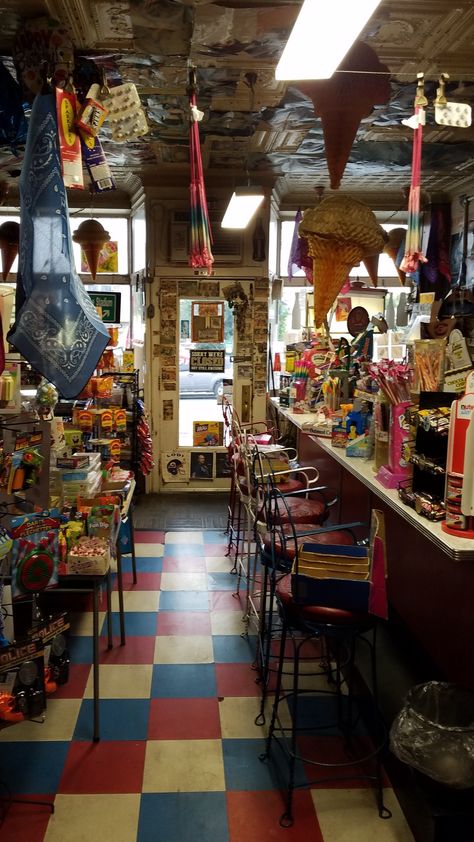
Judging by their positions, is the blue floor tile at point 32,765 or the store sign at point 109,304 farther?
the store sign at point 109,304

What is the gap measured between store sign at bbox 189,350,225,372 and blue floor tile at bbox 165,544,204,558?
2.35 meters

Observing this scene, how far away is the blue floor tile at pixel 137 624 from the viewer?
12.8 ft

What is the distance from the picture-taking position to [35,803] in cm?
247

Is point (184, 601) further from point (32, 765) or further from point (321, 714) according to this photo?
point (32, 765)

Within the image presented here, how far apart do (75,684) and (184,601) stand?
115 centimetres

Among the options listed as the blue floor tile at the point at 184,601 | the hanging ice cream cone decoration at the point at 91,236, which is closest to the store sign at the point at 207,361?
the hanging ice cream cone decoration at the point at 91,236

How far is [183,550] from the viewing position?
17.5ft

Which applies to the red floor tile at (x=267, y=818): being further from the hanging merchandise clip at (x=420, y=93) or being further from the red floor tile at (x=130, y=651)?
the hanging merchandise clip at (x=420, y=93)

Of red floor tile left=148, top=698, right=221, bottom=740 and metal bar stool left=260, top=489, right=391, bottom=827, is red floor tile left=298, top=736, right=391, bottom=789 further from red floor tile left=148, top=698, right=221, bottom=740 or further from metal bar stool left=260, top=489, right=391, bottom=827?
red floor tile left=148, top=698, right=221, bottom=740

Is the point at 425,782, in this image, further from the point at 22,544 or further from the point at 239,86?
the point at 239,86

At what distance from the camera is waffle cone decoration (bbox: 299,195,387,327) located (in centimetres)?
335

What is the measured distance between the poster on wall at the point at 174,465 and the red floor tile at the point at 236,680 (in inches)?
148

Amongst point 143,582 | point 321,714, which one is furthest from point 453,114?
point 143,582

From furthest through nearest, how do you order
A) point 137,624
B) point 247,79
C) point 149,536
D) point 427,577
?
1. point 149,536
2. point 247,79
3. point 137,624
4. point 427,577
